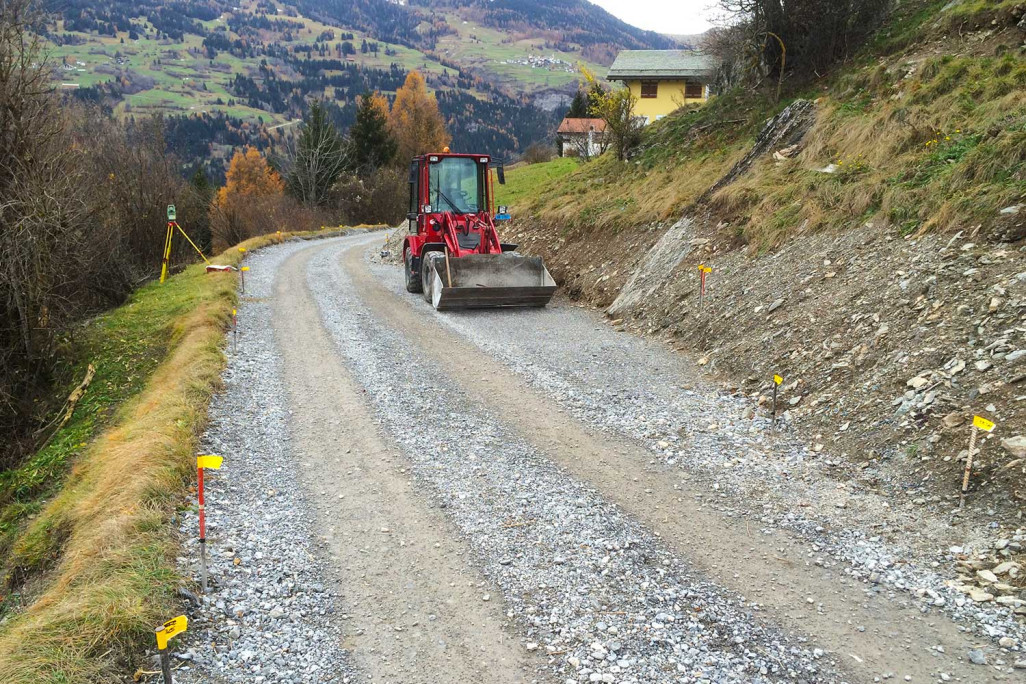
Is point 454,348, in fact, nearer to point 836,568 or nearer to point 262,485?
point 262,485

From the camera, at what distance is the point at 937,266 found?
9.50 meters

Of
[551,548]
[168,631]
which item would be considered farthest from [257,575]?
[551,548]

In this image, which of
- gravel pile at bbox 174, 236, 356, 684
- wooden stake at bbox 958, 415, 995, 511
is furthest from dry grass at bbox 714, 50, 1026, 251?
gravel pile at bbox 174, 236, 356, 684

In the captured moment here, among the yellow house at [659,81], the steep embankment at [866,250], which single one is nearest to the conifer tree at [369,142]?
the yellow house at [659,81]

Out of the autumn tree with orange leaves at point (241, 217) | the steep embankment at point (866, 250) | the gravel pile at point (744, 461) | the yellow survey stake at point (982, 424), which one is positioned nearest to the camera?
the gravel pile at point (744, 461)

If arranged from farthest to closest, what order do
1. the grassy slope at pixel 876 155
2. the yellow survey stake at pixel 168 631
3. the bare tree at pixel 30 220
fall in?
the bare tree at pixel 30 220 → the grassy slope at pixel 876 155 → the yellow survey stake at pixel 168 631

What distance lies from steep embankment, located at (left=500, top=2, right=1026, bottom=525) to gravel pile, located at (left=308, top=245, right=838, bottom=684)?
2513 millimetres

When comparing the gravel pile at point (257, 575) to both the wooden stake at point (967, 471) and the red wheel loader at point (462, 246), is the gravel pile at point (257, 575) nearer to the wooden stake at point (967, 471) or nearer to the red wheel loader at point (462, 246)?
the wooden stake at point (967, 471)

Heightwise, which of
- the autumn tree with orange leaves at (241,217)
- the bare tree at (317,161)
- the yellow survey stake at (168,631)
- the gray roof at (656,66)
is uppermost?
the gray roof at (656,66)

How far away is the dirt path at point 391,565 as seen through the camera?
16.3 feet

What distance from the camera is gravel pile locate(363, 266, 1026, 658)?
5.71 metres

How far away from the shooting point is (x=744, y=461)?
7.90m

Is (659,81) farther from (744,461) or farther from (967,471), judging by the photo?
(967,471)

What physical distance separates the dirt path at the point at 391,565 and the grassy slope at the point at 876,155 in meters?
8.34
